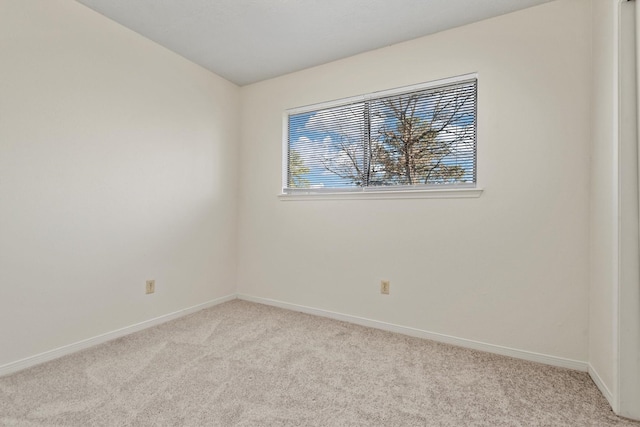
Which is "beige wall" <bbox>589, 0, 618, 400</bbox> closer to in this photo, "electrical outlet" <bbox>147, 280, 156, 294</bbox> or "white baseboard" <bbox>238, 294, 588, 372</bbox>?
"white baseboard" <bbox>238, 294, 588, 372</bbox>

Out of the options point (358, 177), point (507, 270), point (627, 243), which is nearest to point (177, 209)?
point (358, 177)

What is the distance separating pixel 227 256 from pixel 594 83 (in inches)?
127

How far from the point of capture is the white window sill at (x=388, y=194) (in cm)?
217

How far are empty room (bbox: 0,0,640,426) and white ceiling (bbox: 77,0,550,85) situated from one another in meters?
0.02

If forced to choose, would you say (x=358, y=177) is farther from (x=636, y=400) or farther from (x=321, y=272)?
(x=636, y=400)

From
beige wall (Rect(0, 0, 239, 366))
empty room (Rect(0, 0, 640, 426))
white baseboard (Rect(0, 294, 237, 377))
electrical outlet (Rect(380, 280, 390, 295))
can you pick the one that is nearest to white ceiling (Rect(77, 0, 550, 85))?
empty room (Rect(0, 0, 640, 426))

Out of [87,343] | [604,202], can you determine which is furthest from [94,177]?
[604,202]

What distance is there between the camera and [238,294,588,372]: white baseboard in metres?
1.87

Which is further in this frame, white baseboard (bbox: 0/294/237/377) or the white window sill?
the white window sill

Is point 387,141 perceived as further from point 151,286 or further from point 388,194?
point 151,286

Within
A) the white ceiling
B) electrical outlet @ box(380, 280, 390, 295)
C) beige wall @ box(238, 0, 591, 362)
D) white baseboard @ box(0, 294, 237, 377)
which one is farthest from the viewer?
electrical outlet @ box(380, 280, 390, 295)

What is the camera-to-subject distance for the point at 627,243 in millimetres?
1414

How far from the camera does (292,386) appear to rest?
162cm

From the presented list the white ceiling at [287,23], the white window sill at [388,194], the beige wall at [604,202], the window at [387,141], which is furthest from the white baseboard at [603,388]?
the white ceiling at [287,23]
